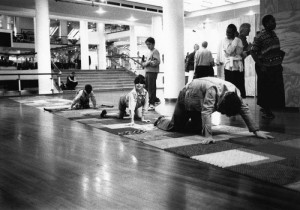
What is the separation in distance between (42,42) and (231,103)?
38.4ft

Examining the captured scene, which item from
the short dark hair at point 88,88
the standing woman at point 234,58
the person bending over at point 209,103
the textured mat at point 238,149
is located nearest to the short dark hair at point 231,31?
the standing woman at point 234,58

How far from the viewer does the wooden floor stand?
178cm

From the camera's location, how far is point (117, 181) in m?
2.18

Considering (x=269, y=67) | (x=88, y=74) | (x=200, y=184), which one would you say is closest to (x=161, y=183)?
(x=200, y=184)

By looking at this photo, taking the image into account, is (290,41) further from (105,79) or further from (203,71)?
(105,79)

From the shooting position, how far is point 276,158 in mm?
2686

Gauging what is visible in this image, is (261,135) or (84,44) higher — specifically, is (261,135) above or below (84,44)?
below

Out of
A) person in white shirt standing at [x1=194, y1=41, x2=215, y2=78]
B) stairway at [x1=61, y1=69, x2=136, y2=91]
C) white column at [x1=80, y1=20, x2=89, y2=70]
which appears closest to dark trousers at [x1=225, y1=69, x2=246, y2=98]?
person in white shirt standing at [x1=194, y1=41, x2=215, y2=78]

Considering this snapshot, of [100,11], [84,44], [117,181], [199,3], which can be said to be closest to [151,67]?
[117,181]

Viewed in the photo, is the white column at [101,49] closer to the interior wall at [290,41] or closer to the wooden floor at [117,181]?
the interior wall at [290,41]

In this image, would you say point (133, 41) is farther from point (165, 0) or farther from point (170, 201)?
point (170, 201)

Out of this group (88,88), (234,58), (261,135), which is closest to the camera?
(261,135)

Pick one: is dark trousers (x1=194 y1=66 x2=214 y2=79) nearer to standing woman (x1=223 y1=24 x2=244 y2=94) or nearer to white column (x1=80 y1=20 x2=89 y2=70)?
standing woman (x1=223 y1=24 x2=244 y2=94)

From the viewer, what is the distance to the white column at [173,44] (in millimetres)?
8578
